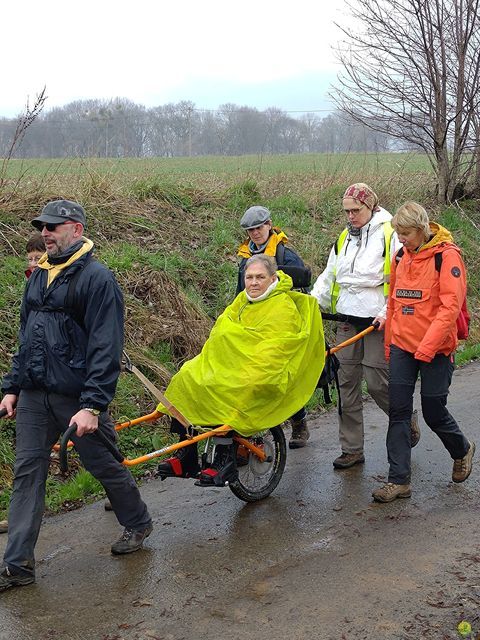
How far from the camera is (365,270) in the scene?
6.63 metres

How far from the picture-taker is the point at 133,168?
13180mm

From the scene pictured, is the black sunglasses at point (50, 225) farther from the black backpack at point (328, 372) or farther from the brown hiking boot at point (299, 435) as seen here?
the brown hiking boot at point (299, 435)

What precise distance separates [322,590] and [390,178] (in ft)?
42.1

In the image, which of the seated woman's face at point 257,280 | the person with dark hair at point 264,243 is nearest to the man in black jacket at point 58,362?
the seated woman's face at point 257,280

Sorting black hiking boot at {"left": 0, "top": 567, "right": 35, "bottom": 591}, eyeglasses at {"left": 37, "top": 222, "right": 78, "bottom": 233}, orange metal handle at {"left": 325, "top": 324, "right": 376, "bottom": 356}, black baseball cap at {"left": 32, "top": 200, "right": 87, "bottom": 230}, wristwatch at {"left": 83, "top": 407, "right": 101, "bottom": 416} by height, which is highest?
black baseball cap at {"left": 32, "top": 200, "right": 87, "bottom": 230}

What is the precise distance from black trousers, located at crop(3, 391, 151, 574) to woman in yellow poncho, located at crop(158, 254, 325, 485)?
0.59 m

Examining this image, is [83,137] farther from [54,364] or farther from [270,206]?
[54,364]

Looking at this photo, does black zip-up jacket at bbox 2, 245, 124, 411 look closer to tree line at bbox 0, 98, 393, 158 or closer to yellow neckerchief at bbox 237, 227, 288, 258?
yellow neckerchief at bbox 237, 227, 288, 258

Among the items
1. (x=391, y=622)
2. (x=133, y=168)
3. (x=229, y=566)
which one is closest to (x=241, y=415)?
(x=229, y=566)

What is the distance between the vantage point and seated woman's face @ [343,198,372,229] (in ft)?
21.6

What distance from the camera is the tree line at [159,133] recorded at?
1338 cm

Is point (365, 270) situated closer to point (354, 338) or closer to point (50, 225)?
point (354, 338)

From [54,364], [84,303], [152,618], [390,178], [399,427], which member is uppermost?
[390,178]

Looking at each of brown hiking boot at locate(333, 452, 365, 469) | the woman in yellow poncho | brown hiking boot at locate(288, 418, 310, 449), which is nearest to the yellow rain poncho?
the woman in yellow poncho
